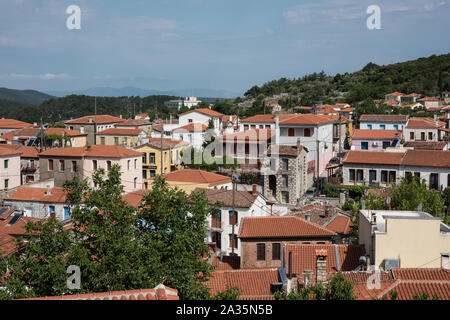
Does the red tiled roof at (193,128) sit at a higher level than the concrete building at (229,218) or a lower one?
higher

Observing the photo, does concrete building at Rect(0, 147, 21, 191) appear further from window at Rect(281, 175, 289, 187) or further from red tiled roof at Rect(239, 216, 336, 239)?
red tiled roof at Rect(239, 216, 336, 239)

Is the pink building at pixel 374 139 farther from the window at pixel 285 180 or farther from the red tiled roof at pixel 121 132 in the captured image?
the red tiled roof at pixel 121 132

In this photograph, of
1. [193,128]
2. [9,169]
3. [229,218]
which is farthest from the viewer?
[193,128]

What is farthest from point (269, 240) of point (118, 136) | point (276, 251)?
point (118, 136)

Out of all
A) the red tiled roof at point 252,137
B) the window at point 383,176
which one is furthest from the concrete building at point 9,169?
the window at point 383,176

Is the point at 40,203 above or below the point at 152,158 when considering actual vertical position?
below

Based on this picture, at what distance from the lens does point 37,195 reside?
110ft

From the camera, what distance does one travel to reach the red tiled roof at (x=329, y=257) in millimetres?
18516

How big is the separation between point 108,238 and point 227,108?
9440cm

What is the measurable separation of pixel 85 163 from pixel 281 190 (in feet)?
57.4

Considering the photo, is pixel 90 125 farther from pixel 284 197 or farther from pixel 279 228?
pixel 279 228

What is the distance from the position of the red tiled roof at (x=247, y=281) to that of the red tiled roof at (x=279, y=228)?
4.74 meters

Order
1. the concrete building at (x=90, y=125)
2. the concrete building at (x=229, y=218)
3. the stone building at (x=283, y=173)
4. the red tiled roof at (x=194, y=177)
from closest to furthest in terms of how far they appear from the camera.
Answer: the concrete building at (x=229, y=218) < the red tiled roof at (x=194, y=177) < the stone building at (x=283, y=173) < the concrete building at (x=90, y=125)

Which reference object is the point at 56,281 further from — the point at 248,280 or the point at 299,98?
the point at 299,98
